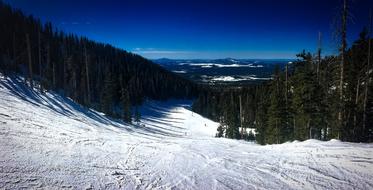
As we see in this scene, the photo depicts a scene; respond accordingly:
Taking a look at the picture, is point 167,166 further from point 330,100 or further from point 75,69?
point 75,69

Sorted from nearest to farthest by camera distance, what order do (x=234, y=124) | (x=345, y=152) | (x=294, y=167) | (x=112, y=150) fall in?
(x=294, y=167) → (x=345, y=152) → (x=112, y=150) → (x=234, y=124)

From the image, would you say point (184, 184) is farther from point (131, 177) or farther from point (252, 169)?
point (252, 169)

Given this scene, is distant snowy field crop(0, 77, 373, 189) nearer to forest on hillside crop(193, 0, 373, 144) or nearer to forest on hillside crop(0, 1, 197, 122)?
forest on hillside crop(193, 0, 373, 144)

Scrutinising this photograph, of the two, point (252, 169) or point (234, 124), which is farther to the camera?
point (234, 124)

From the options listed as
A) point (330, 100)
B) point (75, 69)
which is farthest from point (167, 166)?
point (75, 69)

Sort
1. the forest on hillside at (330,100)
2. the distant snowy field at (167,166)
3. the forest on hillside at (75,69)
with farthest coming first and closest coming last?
the forest on hillside at (75,69) < the forest on hillside at (330,100) < the distant snowy field at (167,166)

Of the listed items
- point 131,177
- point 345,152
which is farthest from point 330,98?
point 131,177

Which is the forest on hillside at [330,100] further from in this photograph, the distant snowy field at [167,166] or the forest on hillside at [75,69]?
the forest on hillside at [75,69]

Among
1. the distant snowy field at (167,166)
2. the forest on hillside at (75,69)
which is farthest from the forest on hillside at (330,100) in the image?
the forest on hillside at (75,69)
